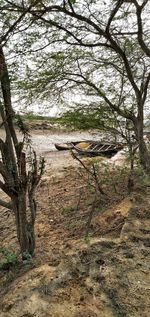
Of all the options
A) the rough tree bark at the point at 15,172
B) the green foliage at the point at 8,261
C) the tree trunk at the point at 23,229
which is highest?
the rough tree bark at the point at 15,172

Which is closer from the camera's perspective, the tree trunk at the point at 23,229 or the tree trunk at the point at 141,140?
the tree trunk at the point at 23,229

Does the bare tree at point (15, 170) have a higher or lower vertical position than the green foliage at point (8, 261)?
higher

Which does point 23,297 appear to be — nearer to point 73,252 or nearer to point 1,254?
point 73,252

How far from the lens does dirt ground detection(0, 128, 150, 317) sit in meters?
3.31

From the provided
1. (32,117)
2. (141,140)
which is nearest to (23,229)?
(32,117)

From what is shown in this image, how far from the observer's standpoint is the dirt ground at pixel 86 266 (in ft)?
10.9

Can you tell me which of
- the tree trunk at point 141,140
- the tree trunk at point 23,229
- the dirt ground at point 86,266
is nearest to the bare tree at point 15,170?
the tree trunk at point 23,229

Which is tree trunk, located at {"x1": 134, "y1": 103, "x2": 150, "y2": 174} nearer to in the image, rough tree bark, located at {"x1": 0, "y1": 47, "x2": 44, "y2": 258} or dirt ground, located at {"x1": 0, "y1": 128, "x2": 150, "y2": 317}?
dirt ground, located at {"x1": 0, "y1": 128, "x2": 150, "y2": 317}

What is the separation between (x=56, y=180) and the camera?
8219mm

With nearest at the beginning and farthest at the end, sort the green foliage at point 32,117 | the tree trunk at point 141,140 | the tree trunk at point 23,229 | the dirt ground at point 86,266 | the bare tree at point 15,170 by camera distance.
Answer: the dirt ground at point 86,266 < the bare tree at point 15,170 < the tree trunk at point 23,229 < the green foliage at point 32,117 < the tree trunk at point 141,140

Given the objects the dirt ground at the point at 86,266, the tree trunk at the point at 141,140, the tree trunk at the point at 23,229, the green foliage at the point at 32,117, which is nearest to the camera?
the dirt ground at the point at 86,266

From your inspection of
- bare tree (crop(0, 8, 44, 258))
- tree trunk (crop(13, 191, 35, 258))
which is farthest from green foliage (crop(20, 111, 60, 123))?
tree trunk (crop(13, 191, 35, 258))

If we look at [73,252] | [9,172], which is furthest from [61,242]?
[9,172]

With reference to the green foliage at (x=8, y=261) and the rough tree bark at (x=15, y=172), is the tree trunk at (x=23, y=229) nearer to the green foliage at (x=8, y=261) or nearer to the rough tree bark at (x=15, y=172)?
the rough tree bark at (x=15, y=172)
